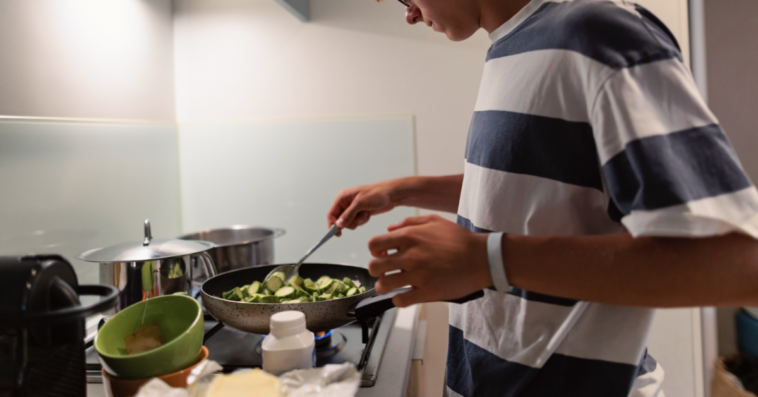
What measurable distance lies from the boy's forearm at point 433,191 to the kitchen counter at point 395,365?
287 mm

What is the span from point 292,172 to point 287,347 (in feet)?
3.62

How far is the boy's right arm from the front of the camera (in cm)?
99

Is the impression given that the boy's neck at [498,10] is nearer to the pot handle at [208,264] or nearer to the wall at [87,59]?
the pot handle at [208,264]

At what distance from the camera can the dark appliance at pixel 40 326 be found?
48 centimetres

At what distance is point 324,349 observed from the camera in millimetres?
916

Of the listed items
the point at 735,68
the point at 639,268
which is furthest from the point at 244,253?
the point at 735,68

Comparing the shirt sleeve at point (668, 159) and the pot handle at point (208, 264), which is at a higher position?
the shirt sleeve at point (668, 159)

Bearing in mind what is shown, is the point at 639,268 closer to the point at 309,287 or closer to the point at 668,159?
the point at 668,159

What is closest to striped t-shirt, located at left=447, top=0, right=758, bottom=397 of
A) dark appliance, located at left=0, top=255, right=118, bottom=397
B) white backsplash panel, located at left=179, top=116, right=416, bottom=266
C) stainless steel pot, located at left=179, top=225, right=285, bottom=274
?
dark appliance, located at left=0, top=255, right=118, bottom=397

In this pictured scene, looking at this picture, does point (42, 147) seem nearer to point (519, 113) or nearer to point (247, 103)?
point (247, 103)

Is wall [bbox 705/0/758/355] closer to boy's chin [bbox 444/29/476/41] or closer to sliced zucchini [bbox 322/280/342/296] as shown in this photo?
boy's chin [bbox 444/29/476/41]

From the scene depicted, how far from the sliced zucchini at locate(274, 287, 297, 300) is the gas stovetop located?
98mm

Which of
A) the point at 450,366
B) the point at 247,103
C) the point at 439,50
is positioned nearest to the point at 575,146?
the point at 450,366

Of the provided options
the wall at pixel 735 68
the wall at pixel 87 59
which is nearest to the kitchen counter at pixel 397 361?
the wall at pixel 87 59
